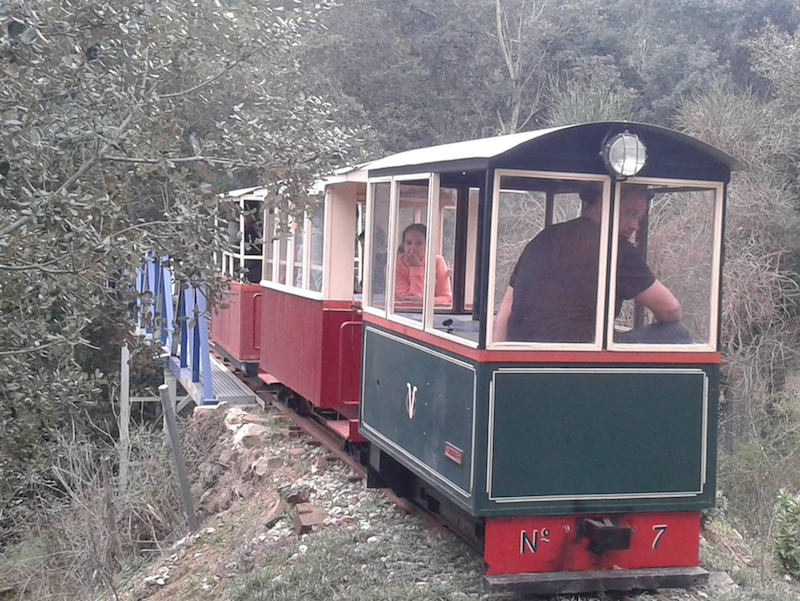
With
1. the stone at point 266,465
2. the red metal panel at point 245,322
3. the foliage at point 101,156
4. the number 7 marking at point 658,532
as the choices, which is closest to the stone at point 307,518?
the stone at point 266,465

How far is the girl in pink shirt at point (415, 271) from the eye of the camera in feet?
20.5

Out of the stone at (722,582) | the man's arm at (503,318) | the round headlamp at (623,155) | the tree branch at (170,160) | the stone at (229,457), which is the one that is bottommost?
the stone at (229,457)

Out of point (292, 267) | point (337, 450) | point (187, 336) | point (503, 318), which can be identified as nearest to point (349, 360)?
point (337, 450)

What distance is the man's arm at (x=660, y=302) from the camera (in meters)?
5.36

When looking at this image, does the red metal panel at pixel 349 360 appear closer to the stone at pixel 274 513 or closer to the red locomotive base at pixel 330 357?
the red locomotive base at pixel 330 357

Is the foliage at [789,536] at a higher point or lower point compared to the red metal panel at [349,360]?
lower

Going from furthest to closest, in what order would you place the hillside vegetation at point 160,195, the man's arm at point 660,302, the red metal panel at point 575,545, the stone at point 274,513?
the stone at point 274,513 < the man's arm at point 660,302 < the red metal panel at point 575,545 < the hillside vegetation at point 160,195

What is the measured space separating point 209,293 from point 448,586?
204cm

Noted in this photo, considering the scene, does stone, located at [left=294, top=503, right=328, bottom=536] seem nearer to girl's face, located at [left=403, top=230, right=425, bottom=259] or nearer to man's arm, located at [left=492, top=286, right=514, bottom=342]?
girl's face, located at [left=403, top=230, right=425, bottom=259]

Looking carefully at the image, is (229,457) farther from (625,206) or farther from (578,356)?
(625,206)

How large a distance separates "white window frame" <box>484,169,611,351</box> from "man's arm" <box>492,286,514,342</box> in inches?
1.2

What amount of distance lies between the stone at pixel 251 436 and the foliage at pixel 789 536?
4630mm

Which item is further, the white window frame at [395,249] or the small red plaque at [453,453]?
the white window frame at [395,249]

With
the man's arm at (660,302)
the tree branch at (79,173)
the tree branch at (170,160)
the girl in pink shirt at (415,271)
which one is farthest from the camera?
the girl in pink shirt at (415,271)
